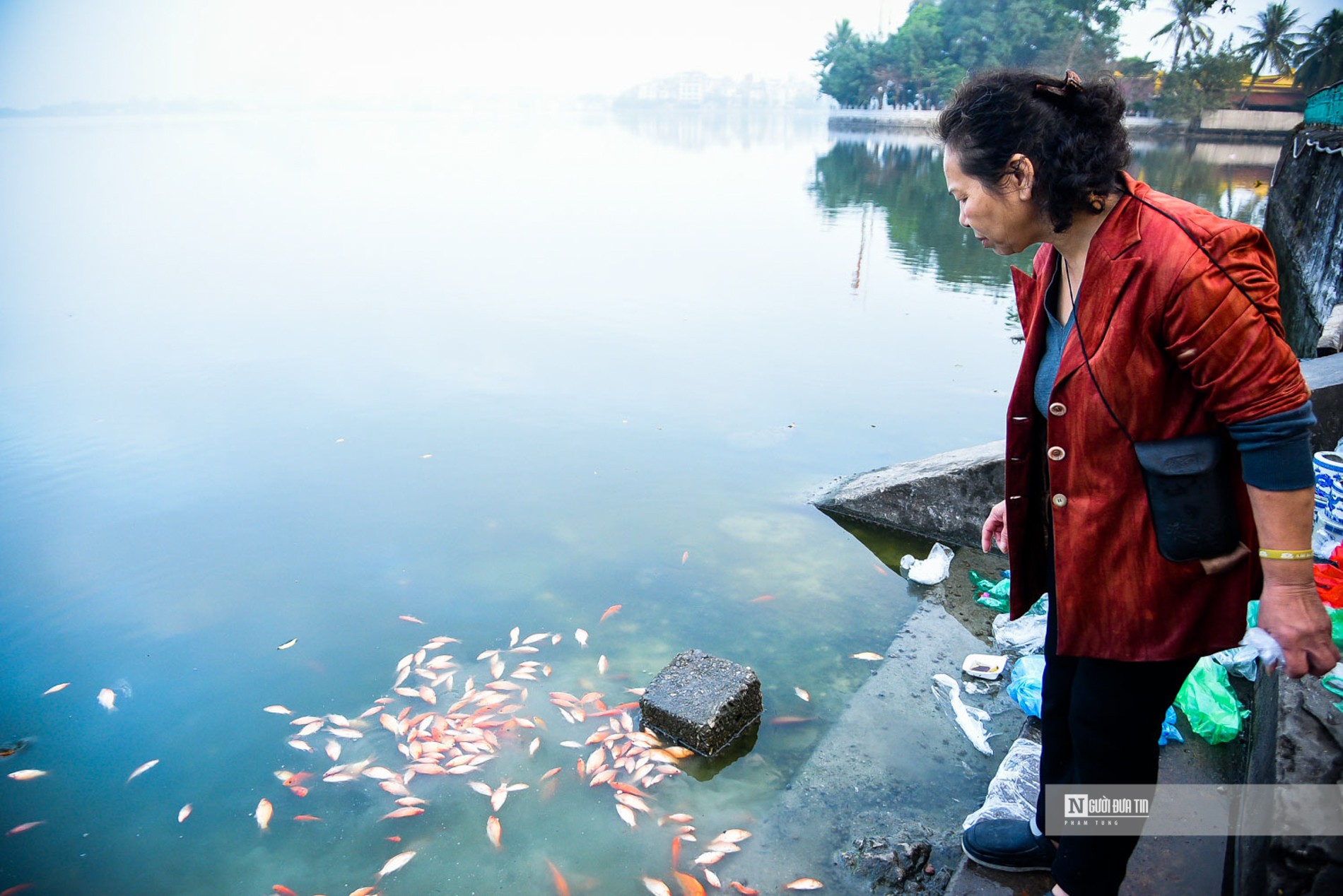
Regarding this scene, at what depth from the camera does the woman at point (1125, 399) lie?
158 centimetres

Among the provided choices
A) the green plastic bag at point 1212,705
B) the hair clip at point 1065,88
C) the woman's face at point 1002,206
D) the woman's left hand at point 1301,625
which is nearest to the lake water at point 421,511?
the green plastic bag at point 1212,705

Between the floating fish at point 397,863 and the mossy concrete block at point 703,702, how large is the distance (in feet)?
3.69

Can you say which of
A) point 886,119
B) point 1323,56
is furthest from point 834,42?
point 1323,56

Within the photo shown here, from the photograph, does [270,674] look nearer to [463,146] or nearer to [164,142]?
[463,146]

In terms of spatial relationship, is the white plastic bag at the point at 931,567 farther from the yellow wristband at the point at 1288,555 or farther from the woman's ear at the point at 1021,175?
the woman's ear at the point at 1021,175

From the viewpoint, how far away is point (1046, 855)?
2.58 m

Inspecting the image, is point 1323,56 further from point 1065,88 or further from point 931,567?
point 1065,88

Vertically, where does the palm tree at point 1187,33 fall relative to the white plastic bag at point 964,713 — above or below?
above

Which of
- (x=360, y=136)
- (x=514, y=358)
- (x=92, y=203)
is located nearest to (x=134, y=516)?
(x=514, y=358)

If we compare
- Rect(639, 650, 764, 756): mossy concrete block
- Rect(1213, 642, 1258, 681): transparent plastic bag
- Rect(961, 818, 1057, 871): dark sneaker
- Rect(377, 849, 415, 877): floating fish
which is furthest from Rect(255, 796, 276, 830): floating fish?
Rect(1213, 642, 1258, 681): transparent plastic bag

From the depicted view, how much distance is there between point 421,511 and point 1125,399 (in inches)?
208

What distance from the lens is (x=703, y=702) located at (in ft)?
12.2

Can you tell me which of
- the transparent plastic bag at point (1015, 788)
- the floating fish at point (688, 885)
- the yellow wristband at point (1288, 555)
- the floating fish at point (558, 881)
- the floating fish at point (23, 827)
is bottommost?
the floating fish at point (23, 827)

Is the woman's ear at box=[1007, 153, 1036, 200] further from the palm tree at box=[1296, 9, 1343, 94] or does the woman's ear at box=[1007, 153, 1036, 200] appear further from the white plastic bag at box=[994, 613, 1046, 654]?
the palm tree at box=[1296, 9, 1343, 94]
